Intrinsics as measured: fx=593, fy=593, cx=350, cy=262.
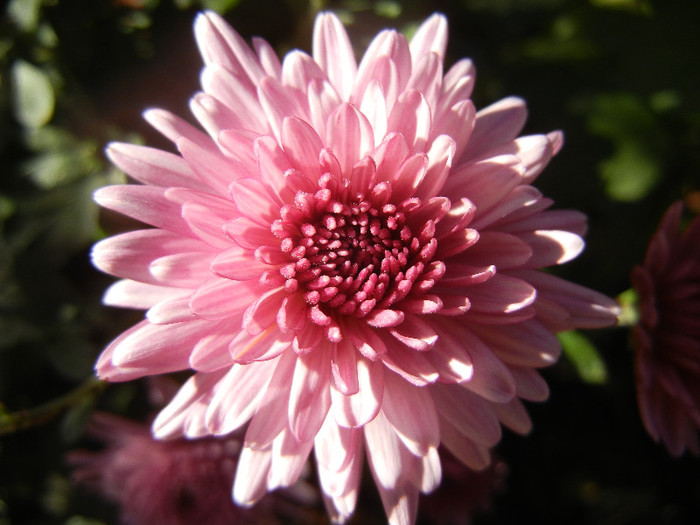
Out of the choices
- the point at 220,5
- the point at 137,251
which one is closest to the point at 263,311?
the point at 137,251

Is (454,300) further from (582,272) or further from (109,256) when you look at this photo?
(582,272)

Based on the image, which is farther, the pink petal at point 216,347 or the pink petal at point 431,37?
the pink petal at point 431,37

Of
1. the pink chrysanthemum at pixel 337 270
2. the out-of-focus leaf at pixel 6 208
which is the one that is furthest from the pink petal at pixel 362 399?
the out-of-focus leaf at pixel 6 208

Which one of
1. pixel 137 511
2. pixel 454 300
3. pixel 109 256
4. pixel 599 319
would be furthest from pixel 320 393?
pixel 137 511

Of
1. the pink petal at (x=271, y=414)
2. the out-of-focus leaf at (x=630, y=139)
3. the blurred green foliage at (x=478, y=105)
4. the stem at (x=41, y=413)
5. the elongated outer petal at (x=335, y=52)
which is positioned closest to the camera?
the pink petal at (x=271, y=414)

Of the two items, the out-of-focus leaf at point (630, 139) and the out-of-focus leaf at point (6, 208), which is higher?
the out-of-focus leaf at point (6, 208)

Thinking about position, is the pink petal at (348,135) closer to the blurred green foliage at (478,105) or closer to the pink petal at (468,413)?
the pink petal at (468,413)

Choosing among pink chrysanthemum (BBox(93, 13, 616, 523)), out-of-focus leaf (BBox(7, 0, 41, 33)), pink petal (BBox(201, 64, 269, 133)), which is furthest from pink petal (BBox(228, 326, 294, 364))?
out-of-focus leaf (BBox(7, 0, 41, 33))

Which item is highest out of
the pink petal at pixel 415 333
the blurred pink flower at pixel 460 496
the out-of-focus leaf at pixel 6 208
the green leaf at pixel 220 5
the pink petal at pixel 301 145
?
the green leaf at pixel 220 5

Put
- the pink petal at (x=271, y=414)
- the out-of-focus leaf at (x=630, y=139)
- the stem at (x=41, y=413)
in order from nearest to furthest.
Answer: the pink petal at (x=271, y=414)
the stem at (x=41, y=413)
the out-of-focus leaf at (x=630, y=139)
